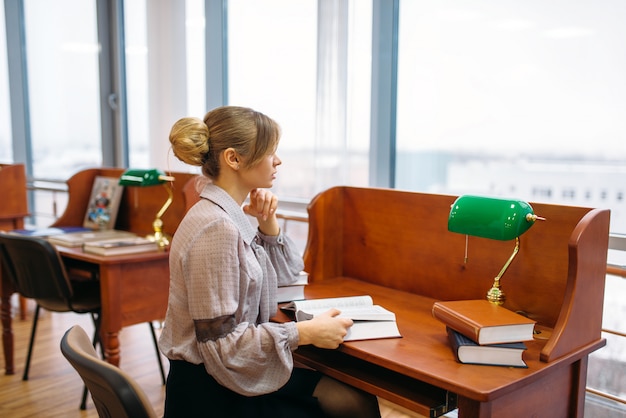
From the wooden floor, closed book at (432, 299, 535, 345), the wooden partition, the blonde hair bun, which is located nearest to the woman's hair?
the blonde hair bun

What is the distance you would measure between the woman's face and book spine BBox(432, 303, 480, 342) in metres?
0.53

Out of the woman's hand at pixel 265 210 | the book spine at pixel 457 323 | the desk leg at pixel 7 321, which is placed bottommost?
the desk leg at pixel 7 321

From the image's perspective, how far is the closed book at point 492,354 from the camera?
1.30m

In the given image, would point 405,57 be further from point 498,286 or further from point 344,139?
point 498,286

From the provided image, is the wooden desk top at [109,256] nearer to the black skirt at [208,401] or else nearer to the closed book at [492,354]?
the black skirt at [208,401]

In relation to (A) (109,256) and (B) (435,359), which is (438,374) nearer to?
(B) (435,359)

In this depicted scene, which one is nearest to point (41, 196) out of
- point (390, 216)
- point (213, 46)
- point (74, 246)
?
point (213, 46)

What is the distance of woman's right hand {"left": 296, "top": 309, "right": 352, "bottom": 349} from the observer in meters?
1.42

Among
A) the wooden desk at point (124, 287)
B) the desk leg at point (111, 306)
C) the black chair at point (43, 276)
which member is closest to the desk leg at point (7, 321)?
the black chair at point (43, 276)


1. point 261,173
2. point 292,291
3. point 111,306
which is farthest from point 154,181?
point 261,173

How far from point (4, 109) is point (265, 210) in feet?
15.2

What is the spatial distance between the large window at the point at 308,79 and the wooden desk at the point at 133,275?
0.61m

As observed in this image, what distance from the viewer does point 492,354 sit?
51.4 inches

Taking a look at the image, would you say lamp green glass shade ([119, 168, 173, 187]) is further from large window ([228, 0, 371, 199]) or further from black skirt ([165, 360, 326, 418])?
black skirt ([165, 360, 326, 418])
